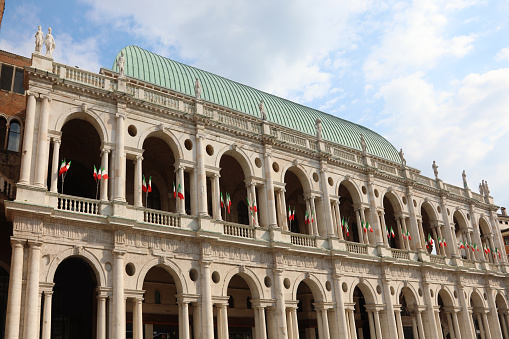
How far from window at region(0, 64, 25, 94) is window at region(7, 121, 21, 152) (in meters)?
2.13

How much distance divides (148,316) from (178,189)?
7411 millimetres

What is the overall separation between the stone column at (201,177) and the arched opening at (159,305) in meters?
4.62

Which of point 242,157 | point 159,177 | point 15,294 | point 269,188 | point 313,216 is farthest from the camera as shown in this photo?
point 313,216

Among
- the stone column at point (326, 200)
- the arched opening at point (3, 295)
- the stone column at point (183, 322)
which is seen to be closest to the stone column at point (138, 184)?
the stone column at point (183, 322)

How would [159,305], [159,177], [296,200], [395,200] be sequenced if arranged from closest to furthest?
[159,305]
[159,177]
[296,200]
[395,200]

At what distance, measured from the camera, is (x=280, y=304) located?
27.2 m

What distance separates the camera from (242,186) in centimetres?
3459

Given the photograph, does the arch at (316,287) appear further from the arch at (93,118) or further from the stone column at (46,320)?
the stone column at (46,320)

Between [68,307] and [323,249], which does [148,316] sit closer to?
[68,307]

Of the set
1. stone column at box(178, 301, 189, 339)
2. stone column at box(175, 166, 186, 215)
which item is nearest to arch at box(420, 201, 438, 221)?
stone column at box(175, 166, 186, 215)

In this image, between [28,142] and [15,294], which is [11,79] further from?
[15,294]

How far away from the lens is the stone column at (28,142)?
833 inches

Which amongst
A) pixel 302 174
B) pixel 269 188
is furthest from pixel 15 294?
pixel 302 174

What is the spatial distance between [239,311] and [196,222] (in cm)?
897
